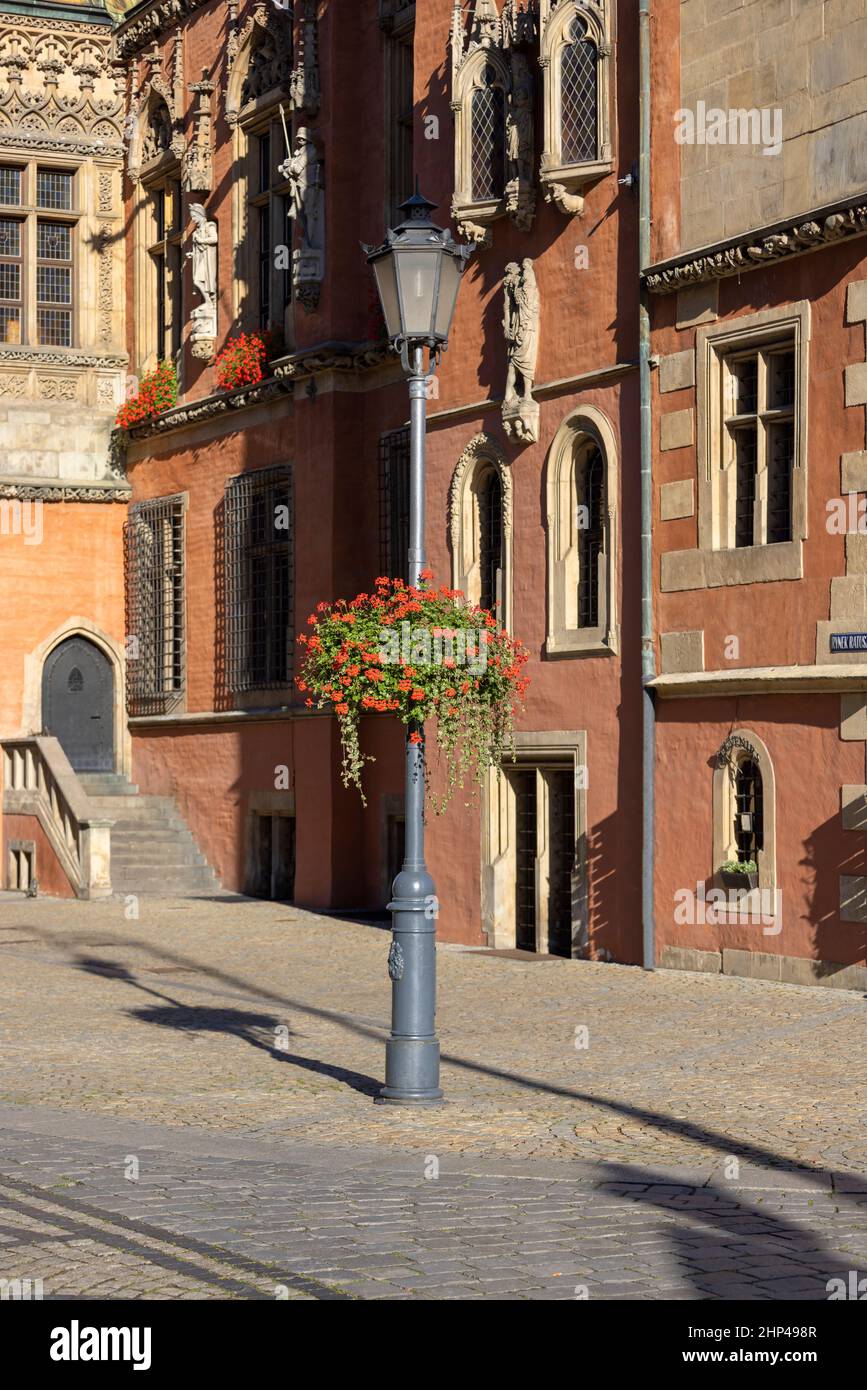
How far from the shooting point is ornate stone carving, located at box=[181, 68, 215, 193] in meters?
28.4

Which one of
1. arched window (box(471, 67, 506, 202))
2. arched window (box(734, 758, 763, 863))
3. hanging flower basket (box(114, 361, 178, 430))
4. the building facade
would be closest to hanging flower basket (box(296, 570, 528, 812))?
the building facade

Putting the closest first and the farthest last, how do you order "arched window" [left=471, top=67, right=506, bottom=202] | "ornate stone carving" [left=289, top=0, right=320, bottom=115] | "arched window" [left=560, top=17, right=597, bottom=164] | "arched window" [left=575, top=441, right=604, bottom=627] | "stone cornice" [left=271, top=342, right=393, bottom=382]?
"arched window" [left=560, top=17, right=597, bottom=164]
"arched window" [left=575, top=441, right=604, bottom=627]
"arched window" [left=471, top=67, right=506, bottom=202]
"stone cornice" [left=271, top=342, right=393, bottom=382]
"ornate stone carving" [left=289, top=0, right=320, bottom=115]

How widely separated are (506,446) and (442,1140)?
1128 centimetres

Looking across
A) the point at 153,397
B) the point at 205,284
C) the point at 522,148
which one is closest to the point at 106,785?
the point at 153,397

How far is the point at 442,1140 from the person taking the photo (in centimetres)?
997

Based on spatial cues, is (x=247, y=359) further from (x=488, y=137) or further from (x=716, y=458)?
(x=716, y=458)

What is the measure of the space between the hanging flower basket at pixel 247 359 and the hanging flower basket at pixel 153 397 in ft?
7.17

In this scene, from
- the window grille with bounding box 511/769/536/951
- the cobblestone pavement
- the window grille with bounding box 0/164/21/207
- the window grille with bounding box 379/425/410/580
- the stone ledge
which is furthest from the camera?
the window grille with bounding box 0/164/21/207

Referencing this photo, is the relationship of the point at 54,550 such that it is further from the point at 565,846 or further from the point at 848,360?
the point at 848,360

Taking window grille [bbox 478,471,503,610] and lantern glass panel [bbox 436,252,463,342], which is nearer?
lantern glass panel [bbox 436,252,463,342]

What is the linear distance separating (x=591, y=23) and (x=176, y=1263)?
560 inches

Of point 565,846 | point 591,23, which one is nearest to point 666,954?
point 565,846

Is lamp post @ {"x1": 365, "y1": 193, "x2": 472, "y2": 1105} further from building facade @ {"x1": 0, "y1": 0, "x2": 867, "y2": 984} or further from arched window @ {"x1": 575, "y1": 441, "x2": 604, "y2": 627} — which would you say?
arched window @ {"x1": 575, "y1": 441, "x2": 604, "y2": 627}

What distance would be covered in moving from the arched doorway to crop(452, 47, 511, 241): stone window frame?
39.3 ft
